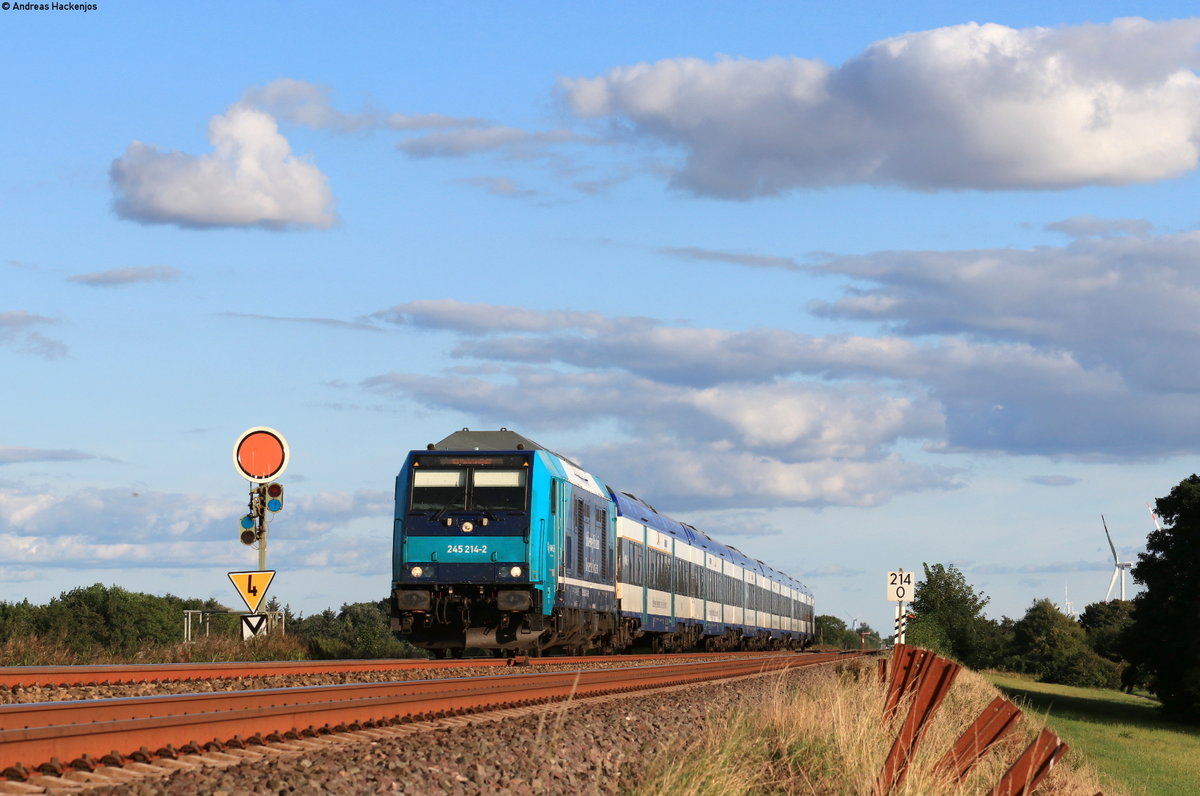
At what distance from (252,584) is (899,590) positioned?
24.9 metres

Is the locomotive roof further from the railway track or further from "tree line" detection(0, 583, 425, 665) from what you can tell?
the railway track

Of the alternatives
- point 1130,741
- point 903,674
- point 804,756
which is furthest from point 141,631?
point 804,756

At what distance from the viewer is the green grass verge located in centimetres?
3247

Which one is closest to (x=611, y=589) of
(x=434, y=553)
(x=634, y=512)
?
(x=634, y=512)

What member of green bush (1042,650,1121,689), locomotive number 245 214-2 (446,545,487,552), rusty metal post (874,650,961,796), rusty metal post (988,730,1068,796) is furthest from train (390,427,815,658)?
green bush (1042,650,1121,689)

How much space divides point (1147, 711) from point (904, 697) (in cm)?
5675

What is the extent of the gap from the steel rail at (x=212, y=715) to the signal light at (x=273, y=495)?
6.33 metres

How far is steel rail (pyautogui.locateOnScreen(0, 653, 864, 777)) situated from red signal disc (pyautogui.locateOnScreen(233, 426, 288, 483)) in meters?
7.02

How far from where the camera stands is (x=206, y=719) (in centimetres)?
1030

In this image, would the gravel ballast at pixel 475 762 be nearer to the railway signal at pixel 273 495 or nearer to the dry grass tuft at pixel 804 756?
the dry grass tuft at pixel 804 756

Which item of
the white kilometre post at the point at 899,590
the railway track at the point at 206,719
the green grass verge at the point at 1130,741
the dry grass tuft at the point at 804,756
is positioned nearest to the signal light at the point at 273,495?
the railway track at the point at 206,719

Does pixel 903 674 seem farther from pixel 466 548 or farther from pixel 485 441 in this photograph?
pixel 485 441

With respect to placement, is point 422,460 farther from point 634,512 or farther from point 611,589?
point 634,512

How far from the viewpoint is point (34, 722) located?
1016 centimetres
